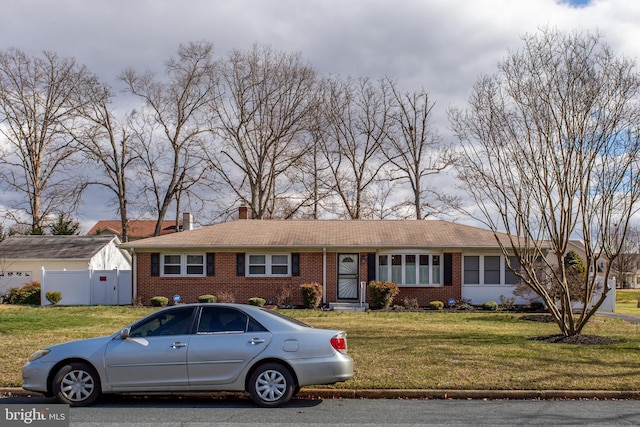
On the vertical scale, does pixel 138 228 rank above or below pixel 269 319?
above

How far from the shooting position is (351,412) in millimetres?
9172

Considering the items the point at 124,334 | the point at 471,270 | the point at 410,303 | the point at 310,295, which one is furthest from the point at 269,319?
the point at 471,270

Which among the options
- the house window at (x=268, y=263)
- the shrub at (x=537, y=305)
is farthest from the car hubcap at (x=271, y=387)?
the house window at (x=268, y=263)

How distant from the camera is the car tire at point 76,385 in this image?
9320 millimetres

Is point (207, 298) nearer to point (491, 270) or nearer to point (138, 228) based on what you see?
point (491, 270)

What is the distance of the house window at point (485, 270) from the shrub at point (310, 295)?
21.1ft

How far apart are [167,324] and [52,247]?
1129 inches

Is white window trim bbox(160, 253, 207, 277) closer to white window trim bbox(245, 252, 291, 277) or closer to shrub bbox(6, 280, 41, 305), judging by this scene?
white window trim bbox(245, 252, 291, 277)

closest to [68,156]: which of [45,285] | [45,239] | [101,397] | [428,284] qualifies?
A: [45,239]

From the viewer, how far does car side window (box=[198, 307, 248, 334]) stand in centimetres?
959

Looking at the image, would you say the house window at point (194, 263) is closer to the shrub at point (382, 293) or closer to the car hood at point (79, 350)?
the shrub at point (382, 293)

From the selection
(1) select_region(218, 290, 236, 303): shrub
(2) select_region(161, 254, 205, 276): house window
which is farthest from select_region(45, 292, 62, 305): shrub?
(1) select_region(218, 290, 236, 303): shrub

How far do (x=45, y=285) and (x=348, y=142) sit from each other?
78.3 feet

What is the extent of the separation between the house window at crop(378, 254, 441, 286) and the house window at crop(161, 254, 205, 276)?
773cm
